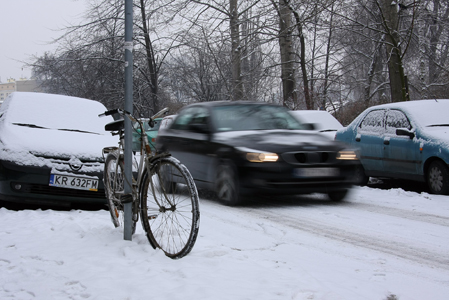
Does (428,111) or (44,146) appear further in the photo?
(428,111)

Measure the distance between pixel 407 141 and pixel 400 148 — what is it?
0.19m

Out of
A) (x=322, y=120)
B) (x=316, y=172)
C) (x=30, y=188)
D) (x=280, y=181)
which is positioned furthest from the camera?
(x=322, y=120)

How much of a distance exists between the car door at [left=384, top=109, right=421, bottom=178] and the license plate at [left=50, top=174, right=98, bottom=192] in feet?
17.2

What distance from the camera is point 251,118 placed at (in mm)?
7855

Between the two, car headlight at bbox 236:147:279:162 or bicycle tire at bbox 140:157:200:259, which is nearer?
bicycle tire at bbox 140:157:200:259

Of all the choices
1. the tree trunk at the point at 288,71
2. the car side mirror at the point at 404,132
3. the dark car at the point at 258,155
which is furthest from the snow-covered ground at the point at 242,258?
the tree trunk at the point at 288,71

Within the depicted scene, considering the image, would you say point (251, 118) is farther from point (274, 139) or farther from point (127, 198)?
point (127, 198)

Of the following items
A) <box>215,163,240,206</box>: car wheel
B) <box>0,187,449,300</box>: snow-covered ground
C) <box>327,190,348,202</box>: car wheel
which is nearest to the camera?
<box>0,187,449,300</box>: snow-covered ground

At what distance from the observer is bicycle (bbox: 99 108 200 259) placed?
3.74 meters

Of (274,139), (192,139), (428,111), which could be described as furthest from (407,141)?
(192,139)

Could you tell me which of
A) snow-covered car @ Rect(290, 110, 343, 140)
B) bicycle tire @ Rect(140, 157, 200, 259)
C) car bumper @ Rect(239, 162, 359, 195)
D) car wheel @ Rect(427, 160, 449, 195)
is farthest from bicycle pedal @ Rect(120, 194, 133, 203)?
snow-covered car @ Rect(290, 110, 343, 140)

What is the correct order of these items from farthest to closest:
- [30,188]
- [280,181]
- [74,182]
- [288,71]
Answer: [288,71] < [280,181] < [74,182] < [30,188]

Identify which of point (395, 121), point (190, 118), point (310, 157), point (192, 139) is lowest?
point (310, 157)

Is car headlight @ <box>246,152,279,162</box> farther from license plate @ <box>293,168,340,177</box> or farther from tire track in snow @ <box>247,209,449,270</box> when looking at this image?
tire track in snow @ <box>247,209,449,270</box>
